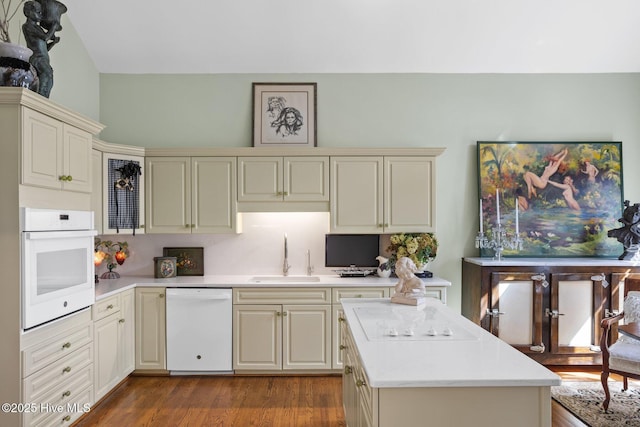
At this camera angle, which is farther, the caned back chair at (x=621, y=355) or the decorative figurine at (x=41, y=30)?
the caned back chair at (x=621, y=355)

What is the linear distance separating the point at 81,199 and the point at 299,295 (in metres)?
1.86

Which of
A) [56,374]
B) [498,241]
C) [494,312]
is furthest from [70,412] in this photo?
[498,241]

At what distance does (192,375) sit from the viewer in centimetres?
367

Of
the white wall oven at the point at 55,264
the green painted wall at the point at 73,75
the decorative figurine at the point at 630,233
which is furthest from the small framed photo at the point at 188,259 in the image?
the decorative figurine at the point at 630,233

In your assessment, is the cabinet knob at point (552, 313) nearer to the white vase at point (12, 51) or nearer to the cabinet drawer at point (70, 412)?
the cabinet drawer at point (70, 412)

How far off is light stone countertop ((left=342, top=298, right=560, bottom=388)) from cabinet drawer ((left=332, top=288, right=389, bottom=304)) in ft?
4.31

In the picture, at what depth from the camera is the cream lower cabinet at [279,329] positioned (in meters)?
3.64

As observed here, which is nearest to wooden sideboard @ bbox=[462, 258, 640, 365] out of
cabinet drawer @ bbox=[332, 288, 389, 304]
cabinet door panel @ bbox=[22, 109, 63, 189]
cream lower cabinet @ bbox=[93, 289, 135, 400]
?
cabinet drawer @ bbox=[332, 288, 389, 304]

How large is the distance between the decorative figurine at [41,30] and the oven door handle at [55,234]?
867 mm

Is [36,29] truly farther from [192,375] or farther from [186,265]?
[192,375]

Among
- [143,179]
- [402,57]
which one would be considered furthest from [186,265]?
[402,57]

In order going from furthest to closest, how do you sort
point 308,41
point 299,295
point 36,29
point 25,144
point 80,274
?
point 308,41
point 299,295
point 80,274
point 36,29
point 25,144

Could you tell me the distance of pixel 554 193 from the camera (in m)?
4.21

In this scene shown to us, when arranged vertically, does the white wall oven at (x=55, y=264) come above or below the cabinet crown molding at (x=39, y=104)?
below
